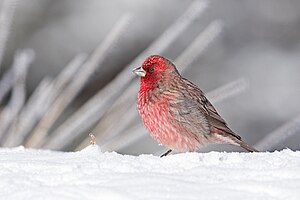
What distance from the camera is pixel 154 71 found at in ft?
15.9

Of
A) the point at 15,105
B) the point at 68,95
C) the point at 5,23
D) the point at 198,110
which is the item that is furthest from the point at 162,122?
the point at 5,23

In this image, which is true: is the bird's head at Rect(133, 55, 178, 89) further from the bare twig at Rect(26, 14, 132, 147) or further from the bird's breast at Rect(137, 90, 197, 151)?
the bare twig at Rect(26, 14, 132, 147)

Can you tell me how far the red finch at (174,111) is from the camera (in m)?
4.61

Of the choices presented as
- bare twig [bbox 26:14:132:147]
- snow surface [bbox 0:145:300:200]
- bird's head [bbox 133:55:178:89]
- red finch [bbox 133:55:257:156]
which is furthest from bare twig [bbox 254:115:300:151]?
snow surface [bbox 0:145:300:200]

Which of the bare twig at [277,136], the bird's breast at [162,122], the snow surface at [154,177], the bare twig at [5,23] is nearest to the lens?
Result: the snow surface at [154,177]

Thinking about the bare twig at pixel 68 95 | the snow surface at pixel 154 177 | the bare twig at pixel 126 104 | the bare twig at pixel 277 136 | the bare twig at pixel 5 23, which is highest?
the bare twig at pixel 5 23

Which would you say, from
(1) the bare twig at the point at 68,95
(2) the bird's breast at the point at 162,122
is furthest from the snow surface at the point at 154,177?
(1) the bare twig at the point at 68,95

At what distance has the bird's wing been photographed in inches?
188

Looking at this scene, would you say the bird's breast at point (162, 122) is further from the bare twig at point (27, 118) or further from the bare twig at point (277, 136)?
the bare twig at point (27, 118)

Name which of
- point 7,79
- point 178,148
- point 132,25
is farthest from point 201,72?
point 178,148

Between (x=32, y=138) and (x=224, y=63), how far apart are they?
206 inches

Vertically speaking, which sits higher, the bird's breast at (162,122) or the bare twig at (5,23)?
the bare twig at (5,23)

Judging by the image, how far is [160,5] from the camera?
10758mm

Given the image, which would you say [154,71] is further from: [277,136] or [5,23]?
[5,23]
